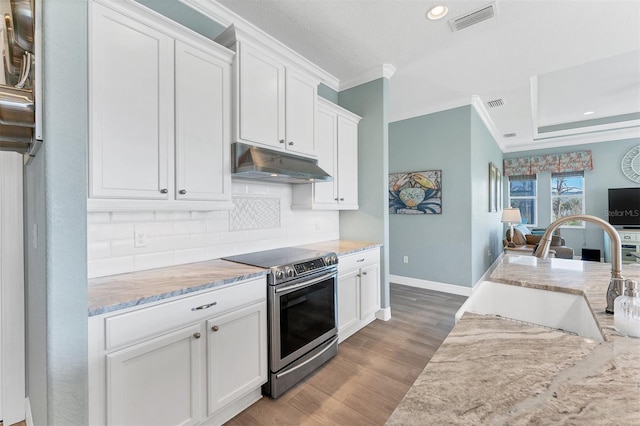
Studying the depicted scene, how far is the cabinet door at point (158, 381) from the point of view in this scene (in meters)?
1.27

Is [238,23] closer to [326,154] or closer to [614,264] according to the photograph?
[326,154]

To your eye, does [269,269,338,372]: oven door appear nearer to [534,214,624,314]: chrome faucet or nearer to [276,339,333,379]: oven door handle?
[276,339,333,379]: oven door handle

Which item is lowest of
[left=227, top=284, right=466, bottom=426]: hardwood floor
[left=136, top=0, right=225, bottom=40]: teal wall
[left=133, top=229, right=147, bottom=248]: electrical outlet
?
[left=227, top=284, right=466, bottom=426]: hardwood floor

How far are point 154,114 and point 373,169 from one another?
7.59 feet

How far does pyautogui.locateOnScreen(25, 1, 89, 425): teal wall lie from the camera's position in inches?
42.6

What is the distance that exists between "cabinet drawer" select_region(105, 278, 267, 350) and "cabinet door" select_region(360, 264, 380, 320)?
52.7 inches

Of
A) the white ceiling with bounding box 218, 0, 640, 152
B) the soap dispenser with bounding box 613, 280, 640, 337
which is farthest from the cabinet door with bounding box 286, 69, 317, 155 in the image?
the soap dispenser with bounding box 613, 280, 640, 337

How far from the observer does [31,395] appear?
1696 millimetres

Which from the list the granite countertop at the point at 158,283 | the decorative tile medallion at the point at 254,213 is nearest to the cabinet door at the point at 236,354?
the granite countertop at the point at 158,283

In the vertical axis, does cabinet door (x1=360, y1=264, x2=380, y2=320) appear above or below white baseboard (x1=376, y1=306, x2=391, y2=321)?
above

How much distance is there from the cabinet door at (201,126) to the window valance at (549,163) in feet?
24.5

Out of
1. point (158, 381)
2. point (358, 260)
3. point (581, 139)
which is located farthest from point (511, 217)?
point (158, 381)

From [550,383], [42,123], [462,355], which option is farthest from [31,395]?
[550,383]

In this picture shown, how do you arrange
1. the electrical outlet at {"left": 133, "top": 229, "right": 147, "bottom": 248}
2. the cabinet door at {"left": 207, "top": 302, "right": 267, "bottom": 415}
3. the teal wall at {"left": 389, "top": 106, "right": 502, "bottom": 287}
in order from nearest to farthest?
the cabinet door at {"left": 207, "top": 302, "right": 267, "bottom": 415} < the electrical outlet at {"left": 133, "top": 229, "right": 147, "bottom": 248} < the teal wall at {"left": 389, "top": 106, "right": 502, "bottom": 287}
